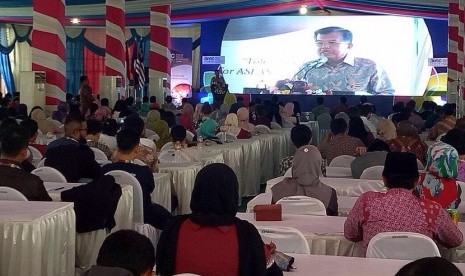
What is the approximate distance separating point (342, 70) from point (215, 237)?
2132 centimetres

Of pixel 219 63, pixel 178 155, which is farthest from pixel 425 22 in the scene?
pixel 178 155

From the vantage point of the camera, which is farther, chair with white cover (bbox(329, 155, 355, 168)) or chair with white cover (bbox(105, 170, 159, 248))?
chair with white cover (bbox(329, 155, 355, 168))

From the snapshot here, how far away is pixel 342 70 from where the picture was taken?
78.8ft

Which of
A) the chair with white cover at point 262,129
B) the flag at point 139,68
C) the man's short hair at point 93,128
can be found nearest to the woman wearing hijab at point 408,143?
the man's short hair at point 93,128

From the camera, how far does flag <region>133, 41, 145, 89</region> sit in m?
24.6

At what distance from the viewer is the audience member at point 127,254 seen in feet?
8.62

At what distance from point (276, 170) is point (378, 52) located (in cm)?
1304

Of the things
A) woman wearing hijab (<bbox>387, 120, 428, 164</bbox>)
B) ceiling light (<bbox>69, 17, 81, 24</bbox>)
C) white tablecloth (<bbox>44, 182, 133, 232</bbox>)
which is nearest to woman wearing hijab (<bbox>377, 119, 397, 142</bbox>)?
woman wearing hijab (<bbox>387, 120, 428, 164</bbox>)

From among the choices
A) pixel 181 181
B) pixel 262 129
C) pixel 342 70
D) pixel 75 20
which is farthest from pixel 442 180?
pixel 75 20

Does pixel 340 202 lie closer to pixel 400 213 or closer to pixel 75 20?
pixel 400 213

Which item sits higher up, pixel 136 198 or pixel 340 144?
pixel 340 144

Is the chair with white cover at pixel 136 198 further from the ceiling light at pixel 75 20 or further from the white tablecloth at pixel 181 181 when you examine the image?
the ceiling light at pixel 75 20

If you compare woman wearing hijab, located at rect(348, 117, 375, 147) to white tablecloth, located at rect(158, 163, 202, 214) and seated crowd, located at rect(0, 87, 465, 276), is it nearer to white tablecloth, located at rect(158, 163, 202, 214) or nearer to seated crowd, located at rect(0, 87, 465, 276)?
seated crowd, located at rect(0, 87, 465, 276)

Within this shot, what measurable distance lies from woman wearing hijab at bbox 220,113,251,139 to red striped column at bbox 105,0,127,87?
577cm
